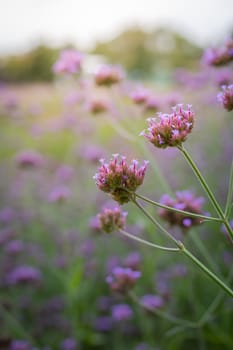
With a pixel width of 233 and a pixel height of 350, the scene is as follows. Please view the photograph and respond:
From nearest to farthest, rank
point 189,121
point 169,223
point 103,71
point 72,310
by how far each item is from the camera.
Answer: point 189,121
point 169,223
point 103,71
point 72,310

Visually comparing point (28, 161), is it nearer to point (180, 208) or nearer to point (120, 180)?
point (180, 208)

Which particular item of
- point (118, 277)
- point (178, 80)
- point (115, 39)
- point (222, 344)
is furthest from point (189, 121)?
point (115, 39)

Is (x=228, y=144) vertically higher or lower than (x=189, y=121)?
higher

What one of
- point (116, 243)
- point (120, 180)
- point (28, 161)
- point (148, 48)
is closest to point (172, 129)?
point (120, 180)

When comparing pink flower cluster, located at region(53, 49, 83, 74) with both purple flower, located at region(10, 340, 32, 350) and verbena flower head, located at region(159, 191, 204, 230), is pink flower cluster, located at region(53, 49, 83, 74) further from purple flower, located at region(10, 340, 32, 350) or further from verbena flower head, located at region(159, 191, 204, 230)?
purple flower, located at region(10, 340, 32, 350)

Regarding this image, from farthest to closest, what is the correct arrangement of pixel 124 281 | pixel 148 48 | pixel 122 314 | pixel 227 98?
pixel 148 48, pixel 122 314, pixel 124 281, pixel 227 98

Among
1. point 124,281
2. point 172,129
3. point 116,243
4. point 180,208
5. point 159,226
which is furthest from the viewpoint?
point 116,243

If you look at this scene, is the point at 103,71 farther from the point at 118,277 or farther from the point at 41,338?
the point at 41,338
